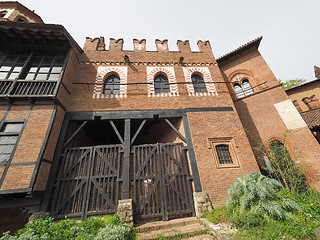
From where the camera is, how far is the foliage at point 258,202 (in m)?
4.00

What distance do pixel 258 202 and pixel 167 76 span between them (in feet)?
24.8

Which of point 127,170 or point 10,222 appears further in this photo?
point 127,170

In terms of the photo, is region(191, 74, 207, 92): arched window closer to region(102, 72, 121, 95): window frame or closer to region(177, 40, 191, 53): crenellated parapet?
region(177, 40, 191, 53): crenellated parapet

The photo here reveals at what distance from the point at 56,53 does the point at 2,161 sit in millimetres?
6020

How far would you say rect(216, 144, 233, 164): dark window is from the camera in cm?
638

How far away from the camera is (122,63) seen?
8523 millimetres

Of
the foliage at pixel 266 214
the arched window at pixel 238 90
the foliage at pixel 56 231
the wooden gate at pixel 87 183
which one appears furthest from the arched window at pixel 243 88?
the foliage at pixel 56 231

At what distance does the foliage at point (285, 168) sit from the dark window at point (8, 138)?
11.2 metres

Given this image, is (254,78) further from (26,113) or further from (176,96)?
(26,113)

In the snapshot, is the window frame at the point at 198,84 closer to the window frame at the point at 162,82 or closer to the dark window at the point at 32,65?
the window frame at the point at 162,82

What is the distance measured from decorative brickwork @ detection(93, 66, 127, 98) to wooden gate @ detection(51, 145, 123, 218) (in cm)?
299

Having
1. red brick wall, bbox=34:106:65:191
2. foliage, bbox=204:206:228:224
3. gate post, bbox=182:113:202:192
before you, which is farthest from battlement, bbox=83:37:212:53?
foliage, bbox=204:206:228:224

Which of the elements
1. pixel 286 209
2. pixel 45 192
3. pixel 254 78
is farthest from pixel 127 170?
pixel 254 78

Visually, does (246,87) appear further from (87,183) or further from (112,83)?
(87,183)
